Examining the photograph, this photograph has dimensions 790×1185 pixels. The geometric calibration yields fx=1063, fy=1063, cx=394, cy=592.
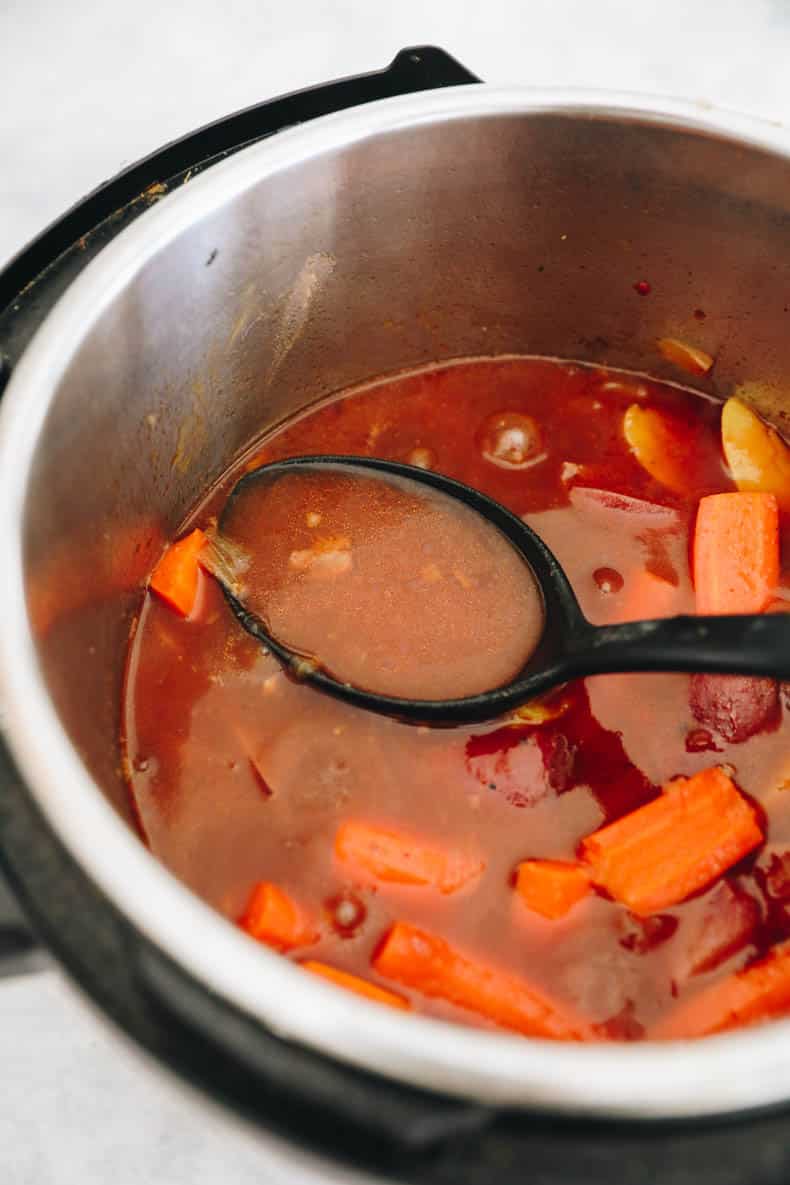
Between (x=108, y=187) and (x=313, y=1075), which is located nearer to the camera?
(x=313, y=1075)

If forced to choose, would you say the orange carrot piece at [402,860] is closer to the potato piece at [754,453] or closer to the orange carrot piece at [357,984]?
the orange carrot piece at [357,984]

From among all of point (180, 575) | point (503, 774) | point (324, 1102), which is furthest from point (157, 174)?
point (324, 1102)

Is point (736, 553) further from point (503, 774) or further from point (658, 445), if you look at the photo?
point (503, 774)

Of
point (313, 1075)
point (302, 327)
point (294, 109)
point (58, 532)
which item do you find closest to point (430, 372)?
point (302, 327)

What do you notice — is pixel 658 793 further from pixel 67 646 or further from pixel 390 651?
pixel 67 646

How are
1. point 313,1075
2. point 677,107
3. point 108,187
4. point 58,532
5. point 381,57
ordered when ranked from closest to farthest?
1. point 313,1075
2. point 58,532
3. point 108,187
4. point 677,107
5. point 381,57

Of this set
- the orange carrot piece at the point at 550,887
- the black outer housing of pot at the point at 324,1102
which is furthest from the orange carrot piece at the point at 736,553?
the black outer housing of pot at the point at 324,1102

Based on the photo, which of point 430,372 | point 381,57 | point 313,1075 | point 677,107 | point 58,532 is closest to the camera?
point 313,1075

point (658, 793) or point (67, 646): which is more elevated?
point (67, 646)
